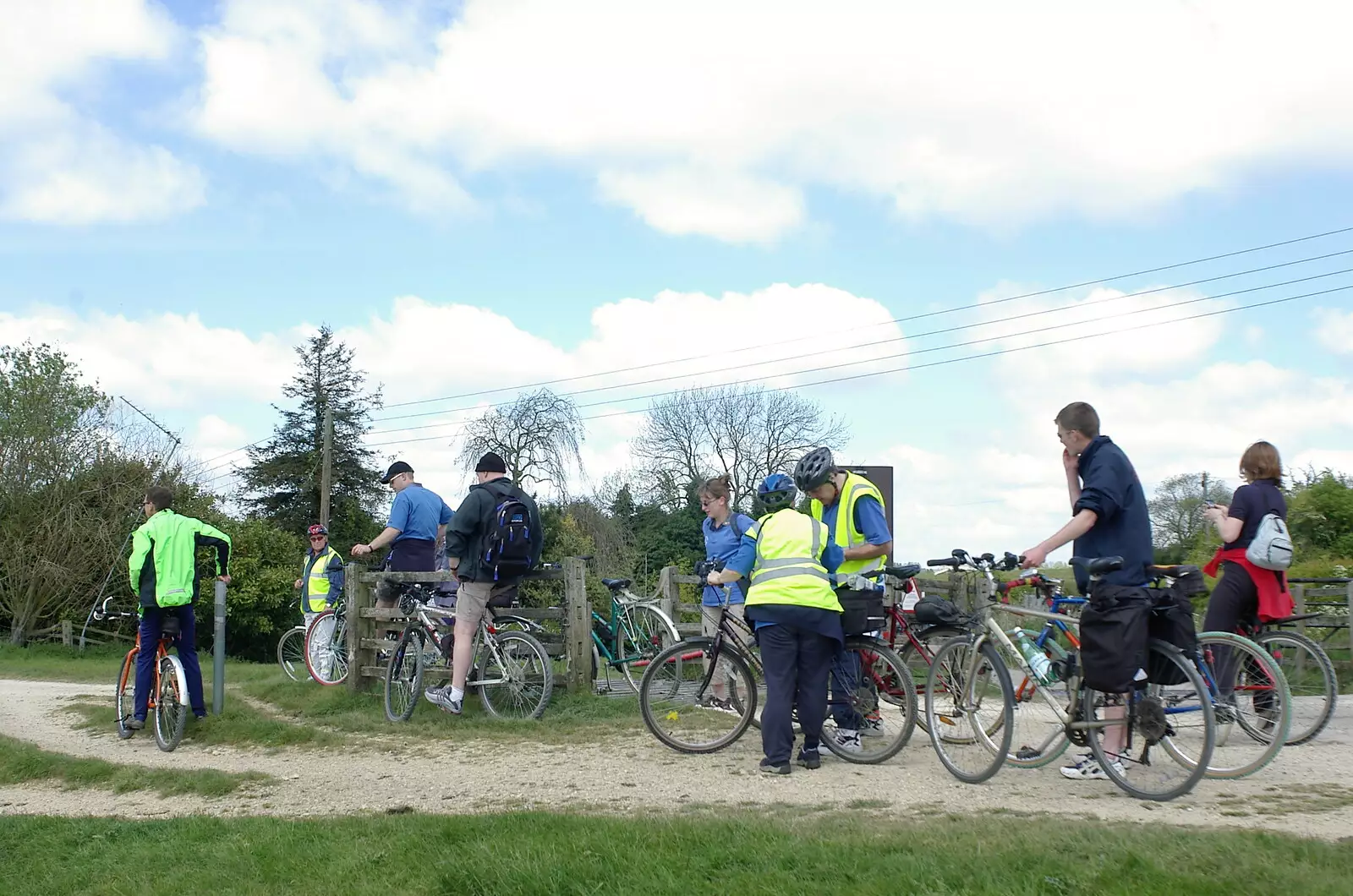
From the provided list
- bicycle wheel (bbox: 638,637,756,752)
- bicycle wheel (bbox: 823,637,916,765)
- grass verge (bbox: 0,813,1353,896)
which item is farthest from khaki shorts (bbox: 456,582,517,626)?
grass verge (bbox: 0,813,1353,896)

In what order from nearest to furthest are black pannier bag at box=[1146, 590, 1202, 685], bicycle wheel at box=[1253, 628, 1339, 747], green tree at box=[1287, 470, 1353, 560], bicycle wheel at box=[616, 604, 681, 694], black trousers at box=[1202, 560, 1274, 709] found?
black pannier bag at box=[1146, 590, 1202, 685] < bicycle wheel at box=[1253, 628, 1339, 747] < black trousers at box=[1202, 560, 1274, 709] < bicycle wheel at box=[616, 604, 681, 694] < green tree at box=[1287, 470, 1353, 560]

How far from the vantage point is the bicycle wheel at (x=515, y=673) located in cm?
962

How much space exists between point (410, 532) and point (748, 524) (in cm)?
366

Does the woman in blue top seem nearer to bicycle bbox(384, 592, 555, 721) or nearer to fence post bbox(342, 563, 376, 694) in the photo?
bicycle bbox(384, 592, 555, 721)

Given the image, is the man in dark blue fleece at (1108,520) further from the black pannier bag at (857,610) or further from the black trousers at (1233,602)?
the black trousers at (1233,602)

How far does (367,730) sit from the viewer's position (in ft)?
31.8

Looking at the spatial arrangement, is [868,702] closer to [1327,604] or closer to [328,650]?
[328,650]

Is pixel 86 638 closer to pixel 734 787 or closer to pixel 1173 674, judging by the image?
pixel 734 787

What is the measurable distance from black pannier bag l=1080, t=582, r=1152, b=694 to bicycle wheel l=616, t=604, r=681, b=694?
5.55 meters

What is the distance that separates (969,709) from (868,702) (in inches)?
35.8

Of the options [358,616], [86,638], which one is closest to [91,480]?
[86,638]

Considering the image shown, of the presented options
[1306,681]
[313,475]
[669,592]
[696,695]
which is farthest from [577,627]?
[313,475]

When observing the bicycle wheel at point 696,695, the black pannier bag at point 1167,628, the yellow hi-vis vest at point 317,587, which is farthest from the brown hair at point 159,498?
the black pannier bag at point 1167,628

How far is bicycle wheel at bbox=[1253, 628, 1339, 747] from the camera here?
739 centimetres
